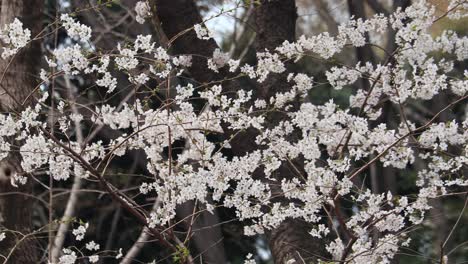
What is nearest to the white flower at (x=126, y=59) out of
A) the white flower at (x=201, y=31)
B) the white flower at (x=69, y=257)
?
the white flower at (x=201, y=31)

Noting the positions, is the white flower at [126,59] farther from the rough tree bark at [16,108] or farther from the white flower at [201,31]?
the rough tree bark at [16,108]

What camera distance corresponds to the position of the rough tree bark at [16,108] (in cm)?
426

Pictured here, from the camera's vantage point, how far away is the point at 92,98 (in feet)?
28.5

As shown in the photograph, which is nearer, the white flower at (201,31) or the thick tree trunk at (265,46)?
the white flower at (201,31)

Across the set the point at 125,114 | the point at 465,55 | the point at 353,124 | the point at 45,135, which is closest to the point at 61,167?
the point at 45,135

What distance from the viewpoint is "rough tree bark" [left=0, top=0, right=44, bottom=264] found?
14.0 ft

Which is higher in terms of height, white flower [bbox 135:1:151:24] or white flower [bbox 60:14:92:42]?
white flower [bbox 135:1:151:24]

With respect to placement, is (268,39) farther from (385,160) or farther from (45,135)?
(45,135)

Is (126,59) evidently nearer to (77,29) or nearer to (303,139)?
(77,29)

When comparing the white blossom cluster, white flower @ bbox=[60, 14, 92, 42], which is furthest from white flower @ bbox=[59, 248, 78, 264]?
white flower @ bbox=[60, 14, 92, 42]

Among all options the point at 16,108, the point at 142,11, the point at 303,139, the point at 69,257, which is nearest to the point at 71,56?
the point at 142,11

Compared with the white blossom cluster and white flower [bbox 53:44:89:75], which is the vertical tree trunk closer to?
the white blossom cluster

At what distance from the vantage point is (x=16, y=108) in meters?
4.08

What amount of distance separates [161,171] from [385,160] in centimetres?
108
